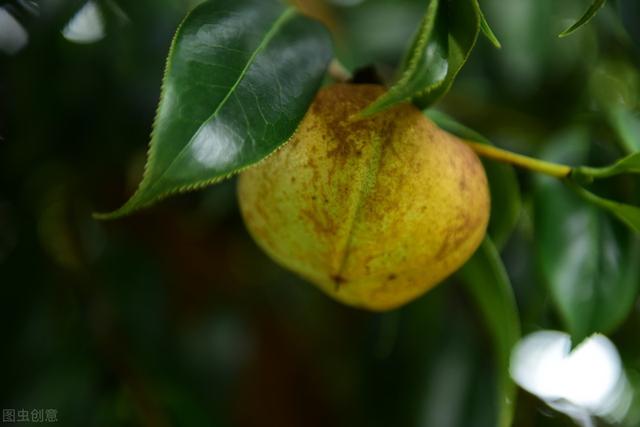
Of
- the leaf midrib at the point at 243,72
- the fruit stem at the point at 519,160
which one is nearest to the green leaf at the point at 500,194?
the fruit stem at the point at 519,160

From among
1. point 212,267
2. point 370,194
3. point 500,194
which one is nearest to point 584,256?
point 500,194

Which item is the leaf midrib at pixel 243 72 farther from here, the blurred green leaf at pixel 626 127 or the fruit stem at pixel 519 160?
the blurred green leaf at pixel 626 127

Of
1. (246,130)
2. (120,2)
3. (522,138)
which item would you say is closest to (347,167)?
(246,130)

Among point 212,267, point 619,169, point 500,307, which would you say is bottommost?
point 212,267

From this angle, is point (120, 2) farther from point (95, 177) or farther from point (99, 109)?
point (95, 177)

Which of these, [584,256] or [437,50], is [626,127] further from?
[437,50]

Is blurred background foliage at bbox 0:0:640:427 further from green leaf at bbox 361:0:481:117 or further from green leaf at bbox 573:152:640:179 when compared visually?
green leaf at bbox 361:0:481:117
